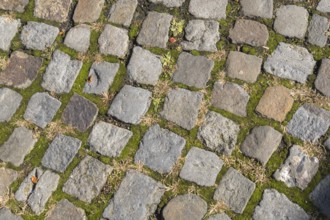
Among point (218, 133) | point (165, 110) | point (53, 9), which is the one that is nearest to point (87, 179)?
point (165, 110)

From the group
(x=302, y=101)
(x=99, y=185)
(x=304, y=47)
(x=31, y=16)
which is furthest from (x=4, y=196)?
(x=304, y=47)

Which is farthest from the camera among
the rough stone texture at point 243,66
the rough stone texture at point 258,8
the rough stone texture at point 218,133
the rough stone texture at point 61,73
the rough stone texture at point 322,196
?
the rough stone texture at point 258,8

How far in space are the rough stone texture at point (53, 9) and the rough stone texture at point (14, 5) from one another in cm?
12

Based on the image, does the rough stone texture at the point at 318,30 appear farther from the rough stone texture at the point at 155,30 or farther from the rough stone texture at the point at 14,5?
the rough stone texture at the point at 14,5

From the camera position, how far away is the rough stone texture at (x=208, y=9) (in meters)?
3.75

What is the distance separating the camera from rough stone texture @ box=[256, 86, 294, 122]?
335cm

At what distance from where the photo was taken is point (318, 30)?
3605 millimetres

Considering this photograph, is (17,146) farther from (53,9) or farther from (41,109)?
(53,9)

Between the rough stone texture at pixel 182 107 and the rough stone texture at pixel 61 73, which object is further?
the rough stone texture at pixel 61 73

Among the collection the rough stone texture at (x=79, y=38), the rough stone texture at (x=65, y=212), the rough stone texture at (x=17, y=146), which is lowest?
the rough stone texture at (x=65, y=212)

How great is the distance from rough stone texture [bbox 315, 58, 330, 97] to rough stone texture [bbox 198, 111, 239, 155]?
0.72 m

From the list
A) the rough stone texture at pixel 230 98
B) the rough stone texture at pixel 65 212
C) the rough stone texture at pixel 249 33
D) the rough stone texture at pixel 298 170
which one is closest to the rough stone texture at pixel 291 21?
the rough stone texture at pixel 249 33

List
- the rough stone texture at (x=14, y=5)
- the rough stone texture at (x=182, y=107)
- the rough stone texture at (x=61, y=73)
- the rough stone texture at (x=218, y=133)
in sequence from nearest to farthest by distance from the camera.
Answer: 1. the rough stone texture at (x=218, y=133)
2. the rough stone texture at (x=182, y=107)
3. the rough stone texture at (x=61, y=73)
4. the rough stone texture at (x=14, y=5)

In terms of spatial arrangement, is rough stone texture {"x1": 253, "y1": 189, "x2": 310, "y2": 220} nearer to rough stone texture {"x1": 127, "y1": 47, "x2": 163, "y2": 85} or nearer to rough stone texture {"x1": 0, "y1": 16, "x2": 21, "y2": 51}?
rough stone texture {"x1": 127, "y1": 47, "x2": 163, "y2": 85}
